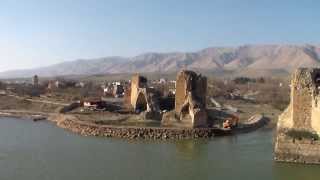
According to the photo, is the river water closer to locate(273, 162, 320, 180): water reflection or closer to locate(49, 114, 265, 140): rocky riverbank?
locate(273, 162, 320, 180): water reflection

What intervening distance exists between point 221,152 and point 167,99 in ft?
56.0

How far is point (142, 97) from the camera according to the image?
43438 mm

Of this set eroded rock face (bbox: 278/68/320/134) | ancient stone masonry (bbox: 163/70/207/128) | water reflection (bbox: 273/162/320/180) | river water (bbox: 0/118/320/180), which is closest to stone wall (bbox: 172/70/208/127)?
ancient stone masonry (bbox: 163/70/207/128)

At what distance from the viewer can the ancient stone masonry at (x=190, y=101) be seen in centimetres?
3278

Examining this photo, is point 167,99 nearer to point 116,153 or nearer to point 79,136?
point 79,136

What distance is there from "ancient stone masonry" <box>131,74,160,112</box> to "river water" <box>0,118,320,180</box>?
8211mm

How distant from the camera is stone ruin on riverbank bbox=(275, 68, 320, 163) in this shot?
21562mm

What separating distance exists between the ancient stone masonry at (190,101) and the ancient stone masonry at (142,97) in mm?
4197

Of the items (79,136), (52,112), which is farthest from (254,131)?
(52,112)

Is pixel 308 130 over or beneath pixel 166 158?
over

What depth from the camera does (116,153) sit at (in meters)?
25.8

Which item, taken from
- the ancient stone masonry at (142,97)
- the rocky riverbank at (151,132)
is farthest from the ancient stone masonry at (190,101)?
the ancient stone masonry at (142,97)

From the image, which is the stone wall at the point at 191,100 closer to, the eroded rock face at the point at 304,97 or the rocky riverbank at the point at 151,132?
the rocky riverbank at the point at 151,132

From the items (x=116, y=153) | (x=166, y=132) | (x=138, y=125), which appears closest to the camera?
(x=116, y=153)
